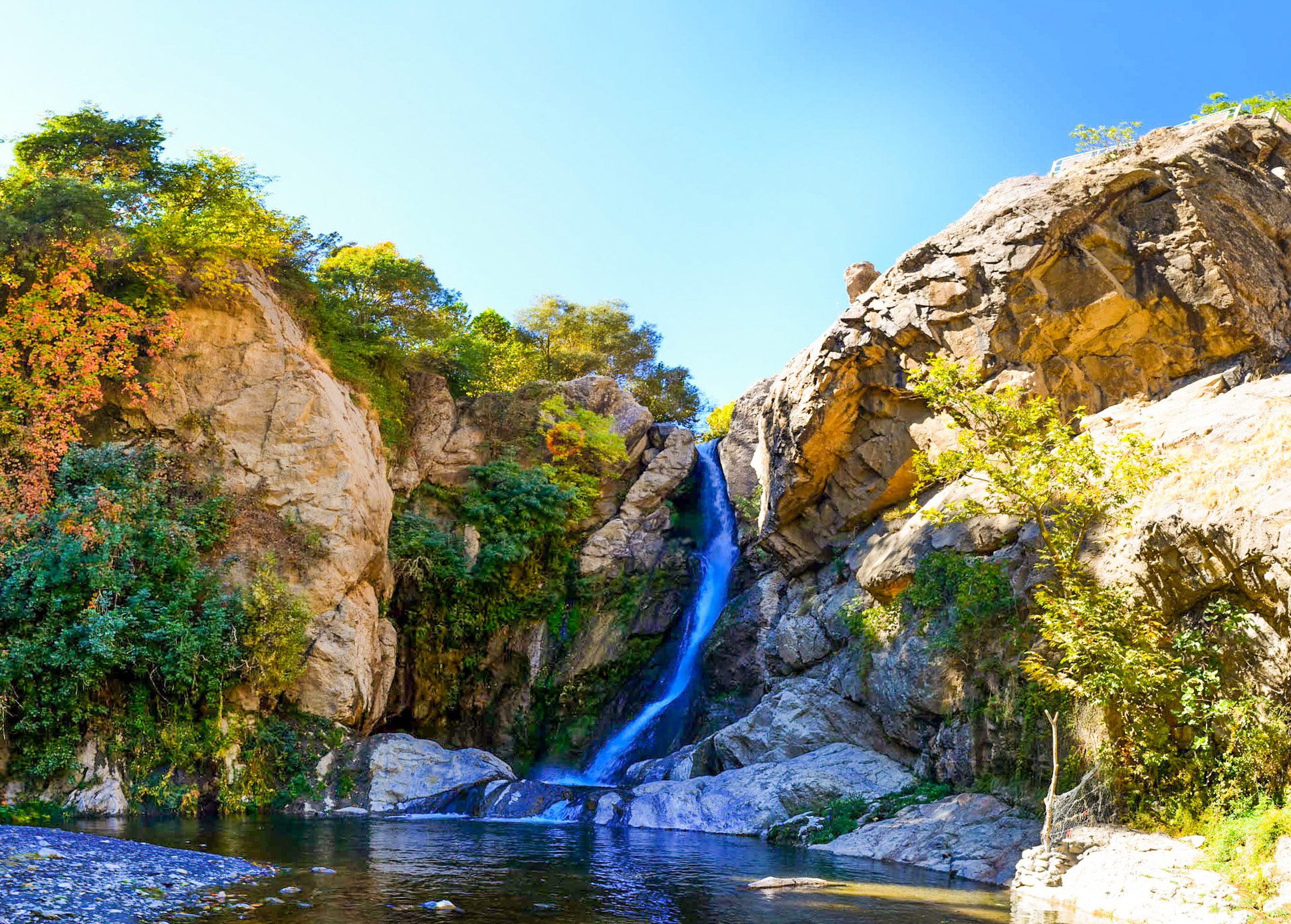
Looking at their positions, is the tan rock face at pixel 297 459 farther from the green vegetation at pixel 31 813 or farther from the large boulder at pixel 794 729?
the large boulder at pixel 794 729

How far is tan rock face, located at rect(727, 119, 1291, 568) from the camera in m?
19.2

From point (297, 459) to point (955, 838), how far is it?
1648 centimetres

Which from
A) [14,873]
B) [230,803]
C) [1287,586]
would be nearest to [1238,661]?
[1287,586]

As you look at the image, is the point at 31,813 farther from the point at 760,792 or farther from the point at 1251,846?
the point at 1251,846

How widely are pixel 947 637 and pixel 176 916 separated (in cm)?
1318

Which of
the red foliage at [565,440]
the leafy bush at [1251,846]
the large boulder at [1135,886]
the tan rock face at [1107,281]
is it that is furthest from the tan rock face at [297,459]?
the leafy bush at [1251,846]

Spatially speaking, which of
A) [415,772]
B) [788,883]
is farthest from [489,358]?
[788,883]

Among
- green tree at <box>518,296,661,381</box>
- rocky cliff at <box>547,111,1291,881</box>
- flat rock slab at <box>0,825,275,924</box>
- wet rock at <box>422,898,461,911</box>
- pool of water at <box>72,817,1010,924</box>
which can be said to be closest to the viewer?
flat rock slab at <box>0,825,275,924</box>

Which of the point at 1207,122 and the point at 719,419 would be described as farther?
the point at 719,419

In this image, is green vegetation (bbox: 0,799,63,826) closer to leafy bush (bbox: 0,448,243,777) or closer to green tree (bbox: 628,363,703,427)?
leafy bush (bbox: 0,448,243,777)

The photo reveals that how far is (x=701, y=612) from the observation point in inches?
1055

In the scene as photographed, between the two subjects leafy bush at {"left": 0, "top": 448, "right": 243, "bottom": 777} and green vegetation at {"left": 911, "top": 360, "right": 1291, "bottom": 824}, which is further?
leafy bush at {"left": 0, "top": 448, "right": 243, "bottom": 777}

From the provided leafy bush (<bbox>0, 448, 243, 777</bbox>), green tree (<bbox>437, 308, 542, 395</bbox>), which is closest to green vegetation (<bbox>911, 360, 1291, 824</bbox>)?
leafy bush (<bbox>0, 448, 243, 777</bbox>)

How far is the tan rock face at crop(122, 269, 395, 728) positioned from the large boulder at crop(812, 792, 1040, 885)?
11554mm
